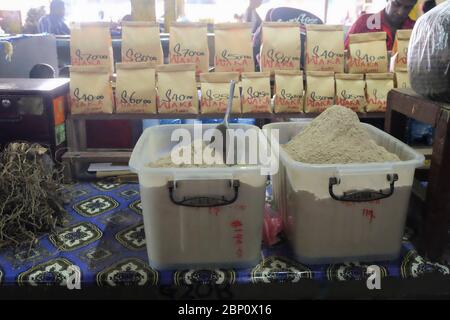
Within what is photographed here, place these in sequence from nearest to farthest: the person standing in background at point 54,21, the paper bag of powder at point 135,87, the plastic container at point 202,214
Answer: the plastic container at point 202,214 < the paper bag of powder at point 135,87 < the person standing in background at point 54,21

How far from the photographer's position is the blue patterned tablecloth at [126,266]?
86 cm

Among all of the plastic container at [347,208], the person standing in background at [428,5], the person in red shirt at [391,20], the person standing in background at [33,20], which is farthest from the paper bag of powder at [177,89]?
the person standing in background at [33,20]

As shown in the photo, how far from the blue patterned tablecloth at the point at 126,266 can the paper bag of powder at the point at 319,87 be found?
0.54 m

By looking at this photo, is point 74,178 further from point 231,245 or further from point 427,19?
point 427,19

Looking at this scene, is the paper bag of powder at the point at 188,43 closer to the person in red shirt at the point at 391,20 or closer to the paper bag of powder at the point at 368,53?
the paper bag of powder at the point at 368,53

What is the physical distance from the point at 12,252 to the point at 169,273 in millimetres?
387

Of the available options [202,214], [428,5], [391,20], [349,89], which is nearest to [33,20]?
[391,20]

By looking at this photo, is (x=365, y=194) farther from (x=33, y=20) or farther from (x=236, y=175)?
(x=33, y=20)

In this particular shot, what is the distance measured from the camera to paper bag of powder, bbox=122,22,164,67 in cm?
131

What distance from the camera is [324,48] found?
4.42 feet

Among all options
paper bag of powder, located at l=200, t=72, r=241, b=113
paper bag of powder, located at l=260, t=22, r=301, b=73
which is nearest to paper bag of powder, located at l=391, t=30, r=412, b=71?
paper bag of powder, located at l=260, t=22, r=301, b=73

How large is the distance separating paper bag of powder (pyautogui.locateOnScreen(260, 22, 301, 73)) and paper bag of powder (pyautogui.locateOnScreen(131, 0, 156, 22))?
0.50m

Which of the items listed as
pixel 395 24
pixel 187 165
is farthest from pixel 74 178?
pixel 395 24

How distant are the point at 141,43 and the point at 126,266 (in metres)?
0.76
